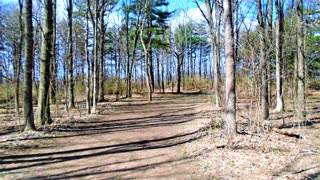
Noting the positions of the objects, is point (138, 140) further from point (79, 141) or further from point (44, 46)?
point (44, 46)

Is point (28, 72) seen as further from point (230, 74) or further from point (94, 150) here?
point (230, 74)

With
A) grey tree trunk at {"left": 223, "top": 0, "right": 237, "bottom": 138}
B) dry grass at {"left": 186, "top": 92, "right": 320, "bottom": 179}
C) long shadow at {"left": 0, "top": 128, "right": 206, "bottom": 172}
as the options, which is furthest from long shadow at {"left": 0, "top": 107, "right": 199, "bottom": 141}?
grey tree trunk at {"left": 223, "top": 0, "right": 237, "bottom": 138}

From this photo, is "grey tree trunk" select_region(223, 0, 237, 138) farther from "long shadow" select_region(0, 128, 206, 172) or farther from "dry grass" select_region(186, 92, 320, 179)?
"long shadow" select_region(0, 128, 206, 172)

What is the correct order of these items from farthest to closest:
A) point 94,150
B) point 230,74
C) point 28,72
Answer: point 28,72
point 230,74
point 94,150

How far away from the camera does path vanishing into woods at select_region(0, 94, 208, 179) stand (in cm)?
559

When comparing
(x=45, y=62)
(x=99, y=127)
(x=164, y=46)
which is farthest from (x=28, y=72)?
(x=164, y=46)

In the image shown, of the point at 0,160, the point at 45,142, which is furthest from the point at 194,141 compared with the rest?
the point at 0,160

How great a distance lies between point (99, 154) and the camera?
6.95m

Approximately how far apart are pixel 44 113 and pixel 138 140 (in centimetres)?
406

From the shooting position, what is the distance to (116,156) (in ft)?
22.2

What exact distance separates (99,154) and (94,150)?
0.43 metres

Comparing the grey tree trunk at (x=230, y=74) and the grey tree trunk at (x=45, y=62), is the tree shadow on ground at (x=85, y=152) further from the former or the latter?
the grey tree trunk at (x=45, y=62)

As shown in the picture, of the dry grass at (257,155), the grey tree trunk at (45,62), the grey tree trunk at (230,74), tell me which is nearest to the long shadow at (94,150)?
the dry grass at (257,155)

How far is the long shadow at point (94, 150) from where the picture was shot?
20.8 feet
